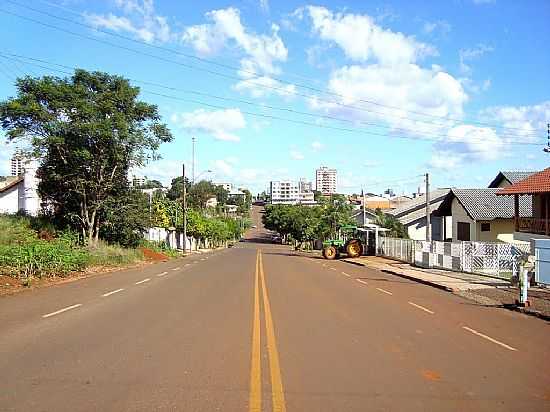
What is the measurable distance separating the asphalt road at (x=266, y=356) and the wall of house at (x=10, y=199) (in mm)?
29177

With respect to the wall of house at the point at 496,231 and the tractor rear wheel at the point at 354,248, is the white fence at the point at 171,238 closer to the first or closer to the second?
the tractor rear wheel at the point at 354,248

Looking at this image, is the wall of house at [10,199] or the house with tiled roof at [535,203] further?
the wall of house at [10,199]

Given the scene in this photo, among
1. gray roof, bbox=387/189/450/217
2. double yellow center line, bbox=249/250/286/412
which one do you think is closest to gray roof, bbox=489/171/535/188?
gray roof, bbox=387/189/450/217

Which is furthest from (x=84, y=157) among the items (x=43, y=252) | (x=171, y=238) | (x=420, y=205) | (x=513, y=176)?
(x=420, y=205)

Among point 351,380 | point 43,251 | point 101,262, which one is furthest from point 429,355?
point 101,262

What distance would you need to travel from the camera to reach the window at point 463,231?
46.2m

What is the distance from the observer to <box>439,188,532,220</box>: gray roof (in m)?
42.3

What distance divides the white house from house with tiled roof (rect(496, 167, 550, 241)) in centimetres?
3093

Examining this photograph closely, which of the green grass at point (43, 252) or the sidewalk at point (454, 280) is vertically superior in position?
the green grass at point (43, 252)

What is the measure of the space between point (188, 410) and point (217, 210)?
133 meters

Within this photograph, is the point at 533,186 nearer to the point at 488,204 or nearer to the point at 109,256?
the point at 488,204

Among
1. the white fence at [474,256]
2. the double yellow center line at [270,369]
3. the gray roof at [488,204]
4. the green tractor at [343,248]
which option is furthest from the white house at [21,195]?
the double yellow center line at [270,369]

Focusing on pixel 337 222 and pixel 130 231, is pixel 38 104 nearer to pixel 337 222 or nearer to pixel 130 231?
pixel 130 231

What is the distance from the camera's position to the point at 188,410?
6.13m
